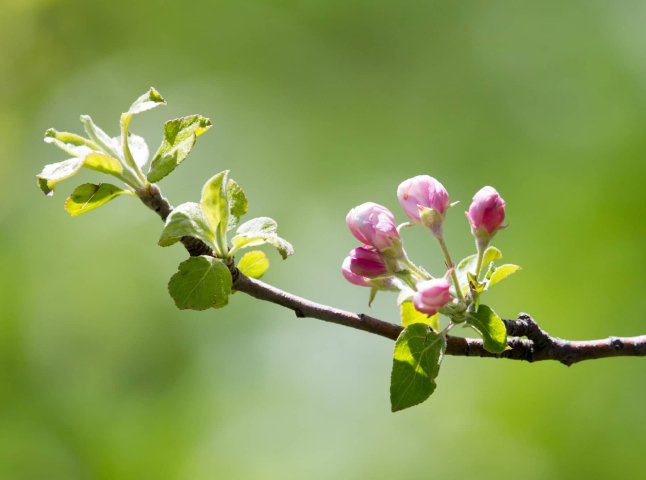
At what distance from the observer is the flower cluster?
3.71ft

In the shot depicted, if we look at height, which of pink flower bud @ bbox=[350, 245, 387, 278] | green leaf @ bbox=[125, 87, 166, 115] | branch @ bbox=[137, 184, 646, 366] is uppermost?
green leaf @ bbox=[125, 87, 166, 115]

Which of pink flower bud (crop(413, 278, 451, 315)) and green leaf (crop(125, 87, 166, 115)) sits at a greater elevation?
green leaf (crop(125, 87, 166, 115))

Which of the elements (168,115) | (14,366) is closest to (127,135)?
(14,366)

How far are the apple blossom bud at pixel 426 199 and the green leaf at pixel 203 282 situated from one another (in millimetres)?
278

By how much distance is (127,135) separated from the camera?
3.72 feet

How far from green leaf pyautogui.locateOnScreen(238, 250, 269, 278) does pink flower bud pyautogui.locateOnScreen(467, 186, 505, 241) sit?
0.99 feet

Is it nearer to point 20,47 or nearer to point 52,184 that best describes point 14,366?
point 20,47

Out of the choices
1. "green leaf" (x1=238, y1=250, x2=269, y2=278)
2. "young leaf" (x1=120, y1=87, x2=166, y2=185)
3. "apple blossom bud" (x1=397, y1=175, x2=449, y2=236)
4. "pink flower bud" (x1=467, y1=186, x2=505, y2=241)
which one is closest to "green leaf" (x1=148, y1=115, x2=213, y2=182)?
"young leaf" (x1=120, y1=87, x2=166, y2=185)

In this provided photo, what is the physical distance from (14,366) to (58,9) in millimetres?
3024

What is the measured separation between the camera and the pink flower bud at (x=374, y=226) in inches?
44.3

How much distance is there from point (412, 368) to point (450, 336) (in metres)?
0.11

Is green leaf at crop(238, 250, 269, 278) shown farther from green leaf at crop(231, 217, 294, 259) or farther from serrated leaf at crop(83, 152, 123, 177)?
serrated leaf at crop(83, 152, 123, 177)

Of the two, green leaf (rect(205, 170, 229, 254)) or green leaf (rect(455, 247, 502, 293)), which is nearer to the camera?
green leaf (rect(205, 170, 229, 254))

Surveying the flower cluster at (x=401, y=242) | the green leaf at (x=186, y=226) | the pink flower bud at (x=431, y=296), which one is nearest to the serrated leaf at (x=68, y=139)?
the green leaf at (x=186, y=226)
